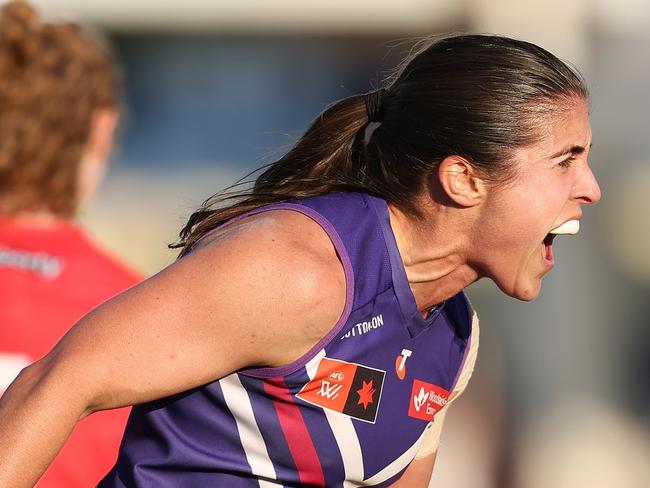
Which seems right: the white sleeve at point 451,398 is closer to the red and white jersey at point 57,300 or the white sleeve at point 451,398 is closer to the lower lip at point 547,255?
the lower lip at point 547,255

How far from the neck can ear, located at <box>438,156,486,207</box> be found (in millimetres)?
71

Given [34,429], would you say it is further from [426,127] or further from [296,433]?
[426,127]

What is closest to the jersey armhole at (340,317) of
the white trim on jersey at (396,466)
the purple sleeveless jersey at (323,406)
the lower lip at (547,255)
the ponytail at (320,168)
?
the purple sleeveless jersey at (323,406)

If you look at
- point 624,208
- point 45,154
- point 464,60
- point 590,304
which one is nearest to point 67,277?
point 45,154

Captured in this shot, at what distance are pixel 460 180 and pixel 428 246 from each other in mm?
172

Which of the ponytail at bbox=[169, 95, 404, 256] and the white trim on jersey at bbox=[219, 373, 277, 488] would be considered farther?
the ponytail at bbox=[169, 95, 404, 256]

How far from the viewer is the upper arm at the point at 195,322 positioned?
2174 mm

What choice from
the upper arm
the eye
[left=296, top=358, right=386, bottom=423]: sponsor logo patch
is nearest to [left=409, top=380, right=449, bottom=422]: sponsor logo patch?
[left=296, top=358, right=386, bottom=423]: sponsor logo patch

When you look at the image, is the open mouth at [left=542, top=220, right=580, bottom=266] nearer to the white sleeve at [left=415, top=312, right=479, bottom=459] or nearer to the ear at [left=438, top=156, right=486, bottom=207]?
the ear at [left=438, top=156, right=486, bottom=207]

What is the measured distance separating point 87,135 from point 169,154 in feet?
21.4

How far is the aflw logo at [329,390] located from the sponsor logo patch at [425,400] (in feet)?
0.86

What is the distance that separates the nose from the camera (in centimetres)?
259

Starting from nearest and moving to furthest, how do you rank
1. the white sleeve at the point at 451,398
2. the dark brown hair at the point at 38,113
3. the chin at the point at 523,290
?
the chin at the point at 523,290 < the white sleeve at the point at 451,398 < the dark brown hair at the point at 38,113

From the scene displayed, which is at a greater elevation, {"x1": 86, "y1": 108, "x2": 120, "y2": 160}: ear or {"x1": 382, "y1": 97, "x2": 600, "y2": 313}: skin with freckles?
{"x1": 86, "y1": 108, "x2": 120, "y2": 160}: ear
